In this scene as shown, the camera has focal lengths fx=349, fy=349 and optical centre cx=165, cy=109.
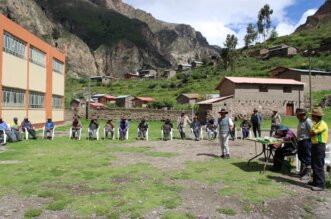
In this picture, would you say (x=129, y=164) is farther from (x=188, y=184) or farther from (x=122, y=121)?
(x=122, y=121)

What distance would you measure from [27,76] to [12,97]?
3.23 meters

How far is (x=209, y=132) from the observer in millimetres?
20781

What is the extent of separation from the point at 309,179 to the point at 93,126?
43.7 ft

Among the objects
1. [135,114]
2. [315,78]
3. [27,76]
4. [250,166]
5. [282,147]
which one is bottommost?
[250,166]

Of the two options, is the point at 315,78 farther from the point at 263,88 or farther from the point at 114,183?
the point at 114,183

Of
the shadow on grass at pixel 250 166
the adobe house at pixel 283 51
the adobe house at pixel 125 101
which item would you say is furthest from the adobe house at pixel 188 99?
the adobe house at pixel 283 51

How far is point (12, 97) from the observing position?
25.9 m

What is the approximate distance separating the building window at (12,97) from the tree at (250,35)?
10216 centimetres

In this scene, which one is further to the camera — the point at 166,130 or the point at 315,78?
the point at 315,78

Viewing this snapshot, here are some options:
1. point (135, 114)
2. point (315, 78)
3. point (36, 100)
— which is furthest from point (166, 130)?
point (315, 78)

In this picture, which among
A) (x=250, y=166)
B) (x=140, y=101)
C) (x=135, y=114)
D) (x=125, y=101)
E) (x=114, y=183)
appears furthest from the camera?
(x=125, y=101)

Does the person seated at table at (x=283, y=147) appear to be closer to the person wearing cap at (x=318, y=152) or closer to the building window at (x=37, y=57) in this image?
the person wearing cap at (x=318, y=152)

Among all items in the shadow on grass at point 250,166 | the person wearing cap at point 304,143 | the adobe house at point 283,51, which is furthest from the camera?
the adobe house at point 283,51

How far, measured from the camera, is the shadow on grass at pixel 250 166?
10993 millimetres
